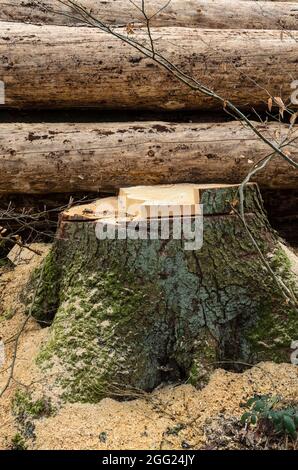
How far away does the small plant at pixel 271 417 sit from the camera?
2754 millimetres

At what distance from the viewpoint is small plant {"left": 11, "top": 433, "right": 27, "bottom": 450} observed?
116 inches

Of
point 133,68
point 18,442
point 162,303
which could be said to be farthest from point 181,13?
point 18,442

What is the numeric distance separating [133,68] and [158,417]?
2.23 m

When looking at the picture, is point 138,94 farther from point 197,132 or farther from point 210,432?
point 210,432

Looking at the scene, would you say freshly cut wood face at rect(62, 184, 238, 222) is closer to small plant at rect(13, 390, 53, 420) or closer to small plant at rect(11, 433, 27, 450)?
small plant at rect(13, 390, 53, 420)

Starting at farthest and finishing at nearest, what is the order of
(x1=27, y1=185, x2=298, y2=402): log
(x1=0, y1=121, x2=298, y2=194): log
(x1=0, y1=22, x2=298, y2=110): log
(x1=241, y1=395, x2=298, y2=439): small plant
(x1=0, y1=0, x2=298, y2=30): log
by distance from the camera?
1. (x1=0, y1=0, x2=298, y2=30): log
2. (x1=0, y1=22, x2=298, y2=110): log
3. (x1=0, y1=121, x2=298, y2=194): log
4. (x1=27, y1=185, x2=298, y2=402): log
5. (x1=241, y1=395, x2=298, y2=439): small plant

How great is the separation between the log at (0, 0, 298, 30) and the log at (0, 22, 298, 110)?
489 millimetres

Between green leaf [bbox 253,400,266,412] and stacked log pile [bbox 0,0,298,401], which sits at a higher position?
stacked log pile [bbox 0,0,298,401]

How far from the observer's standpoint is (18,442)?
2.98 metres

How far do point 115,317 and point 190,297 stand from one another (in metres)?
0.39

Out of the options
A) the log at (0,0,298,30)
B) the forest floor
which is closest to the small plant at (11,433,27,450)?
the forest floor

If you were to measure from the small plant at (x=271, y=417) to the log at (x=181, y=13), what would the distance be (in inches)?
118

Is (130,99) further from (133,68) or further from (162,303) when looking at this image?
(162,303)

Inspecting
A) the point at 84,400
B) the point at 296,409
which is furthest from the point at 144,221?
the point at 296,409
